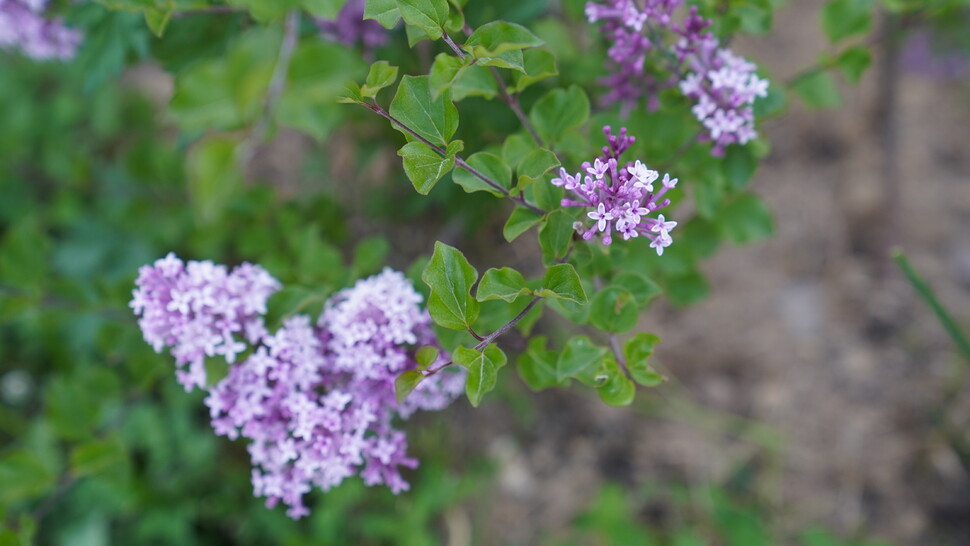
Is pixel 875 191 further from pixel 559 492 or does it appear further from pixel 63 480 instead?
pixel 63 480

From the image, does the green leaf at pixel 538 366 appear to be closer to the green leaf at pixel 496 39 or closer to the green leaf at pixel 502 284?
the green leaf at pixel 502 284

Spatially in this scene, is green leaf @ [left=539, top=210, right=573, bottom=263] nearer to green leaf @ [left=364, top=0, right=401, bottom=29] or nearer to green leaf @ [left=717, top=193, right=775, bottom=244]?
green leaf @ [left=364, top=0, right=401, bottom=29]

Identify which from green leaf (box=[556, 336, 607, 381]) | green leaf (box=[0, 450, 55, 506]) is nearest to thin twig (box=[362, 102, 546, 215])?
green leaf (box=[556, 336, 607, 381])

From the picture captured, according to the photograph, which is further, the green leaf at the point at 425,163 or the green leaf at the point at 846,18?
the green leaf at the point at 846,18

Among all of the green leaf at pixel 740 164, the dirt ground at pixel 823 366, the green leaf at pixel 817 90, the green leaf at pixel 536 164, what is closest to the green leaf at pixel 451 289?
the green leaf at pixel 536 164

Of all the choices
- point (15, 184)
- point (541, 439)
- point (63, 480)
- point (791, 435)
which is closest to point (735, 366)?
point (791, 435)

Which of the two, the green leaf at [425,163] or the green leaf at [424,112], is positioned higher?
the green leaf at [424,112]
